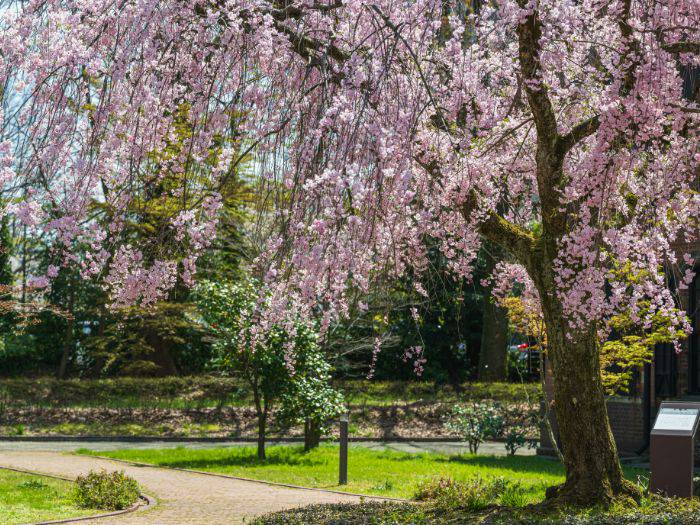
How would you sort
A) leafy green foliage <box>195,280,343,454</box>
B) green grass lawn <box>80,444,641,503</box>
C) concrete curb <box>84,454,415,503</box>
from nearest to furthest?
1. concrete curb <box>84,454,415,503</box>
2. green grass lawn <box>80,444,641,503</box>
3. leafy green foliage <box>195,280,343,454</box>

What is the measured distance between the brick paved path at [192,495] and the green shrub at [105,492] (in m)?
0.39

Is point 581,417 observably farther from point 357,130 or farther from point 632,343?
point 632,343

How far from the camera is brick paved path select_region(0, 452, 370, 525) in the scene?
935 centimetres

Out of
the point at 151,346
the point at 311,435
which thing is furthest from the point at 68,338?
the point at 311,435

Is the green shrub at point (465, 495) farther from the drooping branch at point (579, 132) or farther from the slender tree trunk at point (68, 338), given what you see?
the slender tree trunk at point (68, 338)

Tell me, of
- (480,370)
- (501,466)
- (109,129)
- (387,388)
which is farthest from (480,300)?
(109,129)

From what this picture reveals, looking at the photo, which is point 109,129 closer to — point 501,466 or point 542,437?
point 501,466

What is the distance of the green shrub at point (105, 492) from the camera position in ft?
32.6

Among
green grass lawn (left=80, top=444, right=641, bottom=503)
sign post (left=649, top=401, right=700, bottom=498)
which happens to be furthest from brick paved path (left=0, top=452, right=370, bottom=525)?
sign post (left=649, top=401, right=700, bottom=498)

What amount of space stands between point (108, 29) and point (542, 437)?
1378cm

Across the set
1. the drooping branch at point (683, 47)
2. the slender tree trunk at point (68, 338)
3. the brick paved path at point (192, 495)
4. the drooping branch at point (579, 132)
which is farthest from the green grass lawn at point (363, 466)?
the slender tree trunk at point (68, 338)

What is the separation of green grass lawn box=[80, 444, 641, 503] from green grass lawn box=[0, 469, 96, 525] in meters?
3.08

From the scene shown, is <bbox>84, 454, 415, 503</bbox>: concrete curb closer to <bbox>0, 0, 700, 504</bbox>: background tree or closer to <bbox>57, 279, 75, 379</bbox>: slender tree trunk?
<bbox>0, 0, 700, 504</bbox>: background tree

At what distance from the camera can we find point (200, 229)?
→ 7.19m
